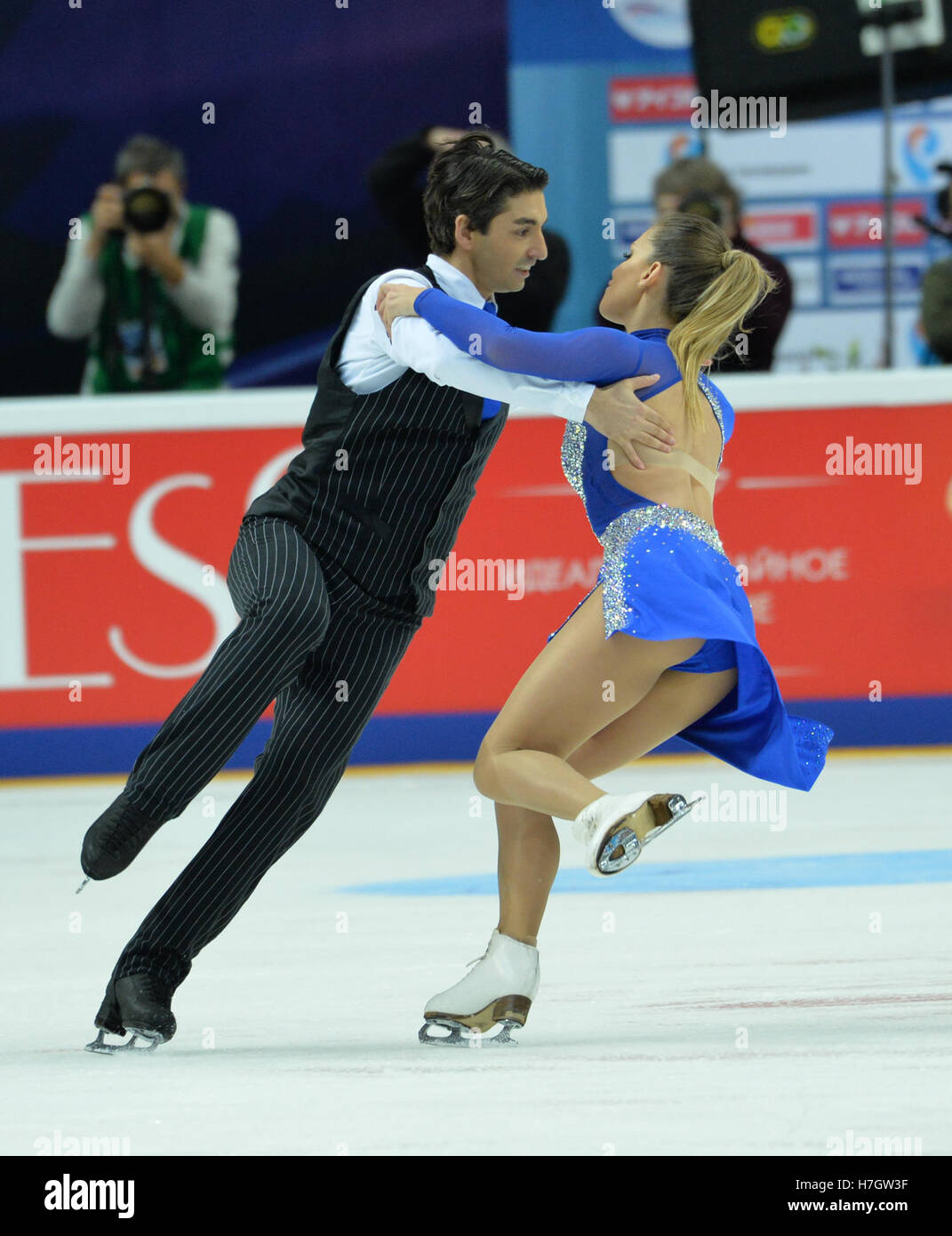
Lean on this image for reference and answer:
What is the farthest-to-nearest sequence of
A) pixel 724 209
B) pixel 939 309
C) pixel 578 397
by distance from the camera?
pixel 939 309, pixel 724 209, pixel 578 397

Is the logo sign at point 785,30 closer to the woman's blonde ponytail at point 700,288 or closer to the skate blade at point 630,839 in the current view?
the woman's blonde ponytail at point 700,288

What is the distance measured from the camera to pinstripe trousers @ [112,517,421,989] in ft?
9.74

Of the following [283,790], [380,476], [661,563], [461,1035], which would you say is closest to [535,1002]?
[461,1035]

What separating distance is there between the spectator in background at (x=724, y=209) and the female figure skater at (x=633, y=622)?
299 centimetres

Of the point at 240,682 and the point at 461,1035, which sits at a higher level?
the point at 240,682

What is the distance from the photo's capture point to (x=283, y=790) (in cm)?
318

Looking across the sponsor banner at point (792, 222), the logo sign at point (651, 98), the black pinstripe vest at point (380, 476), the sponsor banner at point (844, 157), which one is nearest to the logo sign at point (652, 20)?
the logo sign at point (651, 98)

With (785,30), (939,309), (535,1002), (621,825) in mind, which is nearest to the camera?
(621,825)

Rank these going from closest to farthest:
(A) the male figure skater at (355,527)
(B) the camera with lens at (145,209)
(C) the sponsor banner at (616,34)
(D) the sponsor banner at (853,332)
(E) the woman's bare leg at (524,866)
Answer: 1. (A) the male figure skater at (355,527)
2. (E) the woman's bare leg at (524,866)
3. (B) the camera with lens at (145,209)
4. (C) the sponsor banner at (616,34)
5. (D) the sponsor banner at (853,332)

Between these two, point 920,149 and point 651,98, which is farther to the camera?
point 920,149

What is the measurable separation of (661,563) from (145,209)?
3.83 meters

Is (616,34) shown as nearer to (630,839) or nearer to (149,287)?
(149,287)

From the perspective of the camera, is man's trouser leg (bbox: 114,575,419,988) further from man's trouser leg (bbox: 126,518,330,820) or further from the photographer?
the photographer

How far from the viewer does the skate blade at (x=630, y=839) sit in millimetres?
2762
